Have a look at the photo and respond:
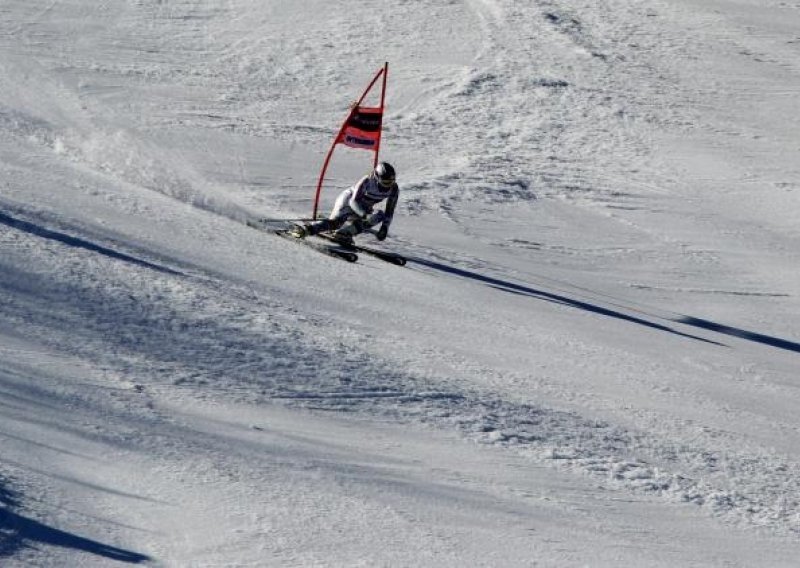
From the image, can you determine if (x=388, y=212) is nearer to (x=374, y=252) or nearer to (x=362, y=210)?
(x=362, y=210)

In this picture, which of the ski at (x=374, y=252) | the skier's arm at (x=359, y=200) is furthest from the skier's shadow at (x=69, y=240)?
the skier's arm at (x=359, y=200)

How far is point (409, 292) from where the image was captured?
13.1 meters

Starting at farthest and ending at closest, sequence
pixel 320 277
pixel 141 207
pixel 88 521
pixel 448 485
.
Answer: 1. pixel 141 207
2. pixel 320 277
3. pixel 448 485
4. pixel 88 521

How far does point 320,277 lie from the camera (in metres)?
12.9

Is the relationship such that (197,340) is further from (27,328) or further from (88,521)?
(88,521)

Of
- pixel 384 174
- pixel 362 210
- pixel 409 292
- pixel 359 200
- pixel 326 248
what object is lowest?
pixel 409 292

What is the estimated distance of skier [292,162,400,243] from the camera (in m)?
14.3

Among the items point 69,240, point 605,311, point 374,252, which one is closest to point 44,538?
point 69,240

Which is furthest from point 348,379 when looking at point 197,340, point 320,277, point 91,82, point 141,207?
point 91,82

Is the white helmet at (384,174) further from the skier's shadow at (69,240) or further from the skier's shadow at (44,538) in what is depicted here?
the skier's shadow at (44,538)

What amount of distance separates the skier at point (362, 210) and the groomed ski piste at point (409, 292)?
1.30 ft

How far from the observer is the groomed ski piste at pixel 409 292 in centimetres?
771

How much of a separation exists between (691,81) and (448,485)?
18.1 metres

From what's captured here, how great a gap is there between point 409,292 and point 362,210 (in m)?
1.70
